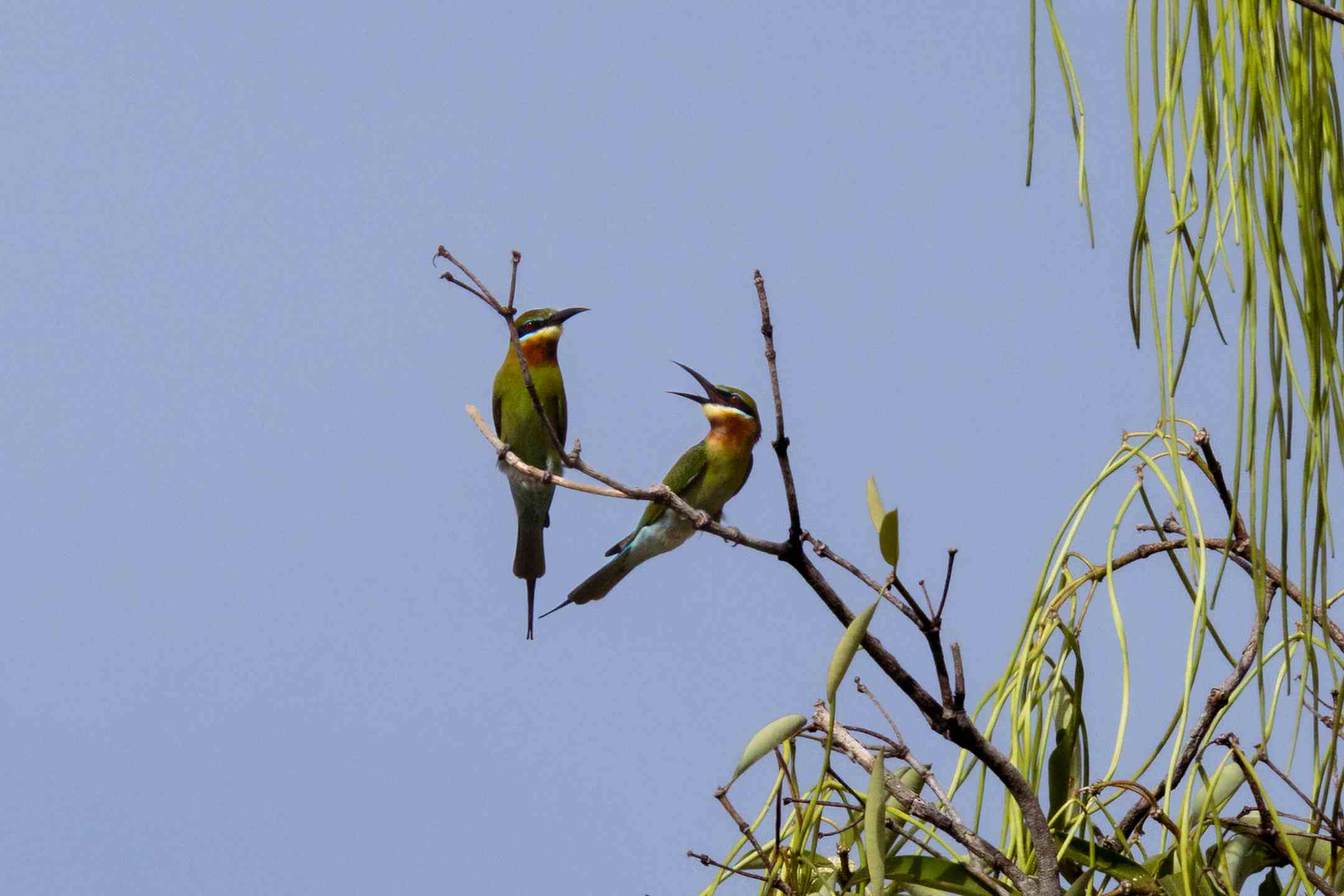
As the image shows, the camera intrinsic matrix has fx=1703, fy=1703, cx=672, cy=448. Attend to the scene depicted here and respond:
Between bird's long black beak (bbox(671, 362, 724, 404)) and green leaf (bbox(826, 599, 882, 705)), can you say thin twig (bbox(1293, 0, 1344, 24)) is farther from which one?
bird's long black beak (bbox(671, 362, 724, 404))

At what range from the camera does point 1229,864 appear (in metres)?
2.04

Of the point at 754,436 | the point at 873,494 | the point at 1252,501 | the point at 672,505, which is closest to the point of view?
the point at 1252,501

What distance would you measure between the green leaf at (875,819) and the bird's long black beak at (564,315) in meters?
3.97

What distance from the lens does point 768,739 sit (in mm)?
1860

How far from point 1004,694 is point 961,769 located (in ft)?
0.44

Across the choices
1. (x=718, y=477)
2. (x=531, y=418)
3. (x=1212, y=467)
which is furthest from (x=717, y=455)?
(x=1212, y=467)

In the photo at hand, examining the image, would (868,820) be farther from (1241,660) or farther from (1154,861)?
(1241,660)

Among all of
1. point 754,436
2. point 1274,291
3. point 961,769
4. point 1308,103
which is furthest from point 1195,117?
point 754,436

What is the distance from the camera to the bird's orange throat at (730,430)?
16.5ft

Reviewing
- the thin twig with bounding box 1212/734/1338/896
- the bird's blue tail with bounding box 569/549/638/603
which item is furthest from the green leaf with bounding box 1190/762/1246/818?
the bird's blue tail with bounding box 569/549/638/603

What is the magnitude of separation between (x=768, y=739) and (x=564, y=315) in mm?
3992

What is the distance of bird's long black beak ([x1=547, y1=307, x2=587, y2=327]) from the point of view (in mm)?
5734

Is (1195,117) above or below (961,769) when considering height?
above

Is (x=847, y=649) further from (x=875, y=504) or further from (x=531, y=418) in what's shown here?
(x=531, y=418)
